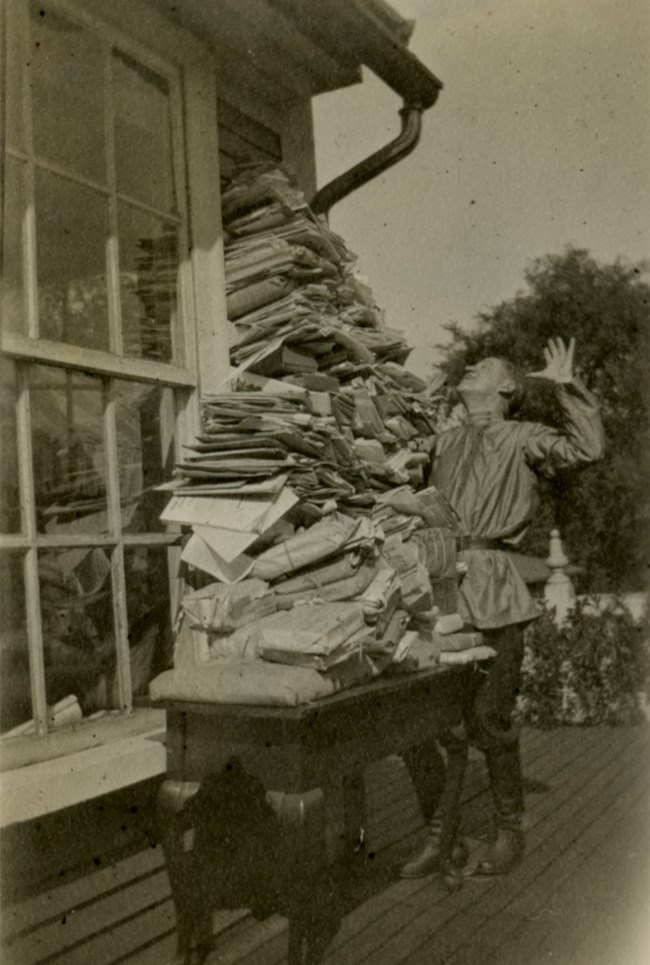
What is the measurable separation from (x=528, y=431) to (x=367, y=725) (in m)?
1.63

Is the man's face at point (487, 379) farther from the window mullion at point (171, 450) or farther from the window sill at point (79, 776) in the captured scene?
the window sill at point (79, 776)

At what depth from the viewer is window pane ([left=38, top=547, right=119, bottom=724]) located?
286 centimetres

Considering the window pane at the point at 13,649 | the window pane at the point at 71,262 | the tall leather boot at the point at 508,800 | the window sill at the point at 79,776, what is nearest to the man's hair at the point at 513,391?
the tall leather boot at the point at 508,800

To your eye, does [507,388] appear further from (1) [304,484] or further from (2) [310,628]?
(2) [310,628]

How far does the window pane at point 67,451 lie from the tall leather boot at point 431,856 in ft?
5.84

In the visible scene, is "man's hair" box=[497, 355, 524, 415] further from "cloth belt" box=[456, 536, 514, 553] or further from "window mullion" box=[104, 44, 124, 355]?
"window mullion" box=[104, 44, 124, 355]

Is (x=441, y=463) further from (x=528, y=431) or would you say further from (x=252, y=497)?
(x=252, y=497)

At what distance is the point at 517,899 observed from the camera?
11.2 feet

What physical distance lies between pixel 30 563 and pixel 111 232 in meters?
1.16

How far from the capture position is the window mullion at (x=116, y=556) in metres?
3.12

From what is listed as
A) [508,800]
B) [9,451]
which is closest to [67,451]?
[9,451]

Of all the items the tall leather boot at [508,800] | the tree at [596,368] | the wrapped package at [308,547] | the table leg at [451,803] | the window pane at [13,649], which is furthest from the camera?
the tree at [596,368]

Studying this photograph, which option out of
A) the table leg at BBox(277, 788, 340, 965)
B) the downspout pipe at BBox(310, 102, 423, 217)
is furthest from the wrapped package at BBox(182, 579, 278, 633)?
the downspout pipe at BBox(310, 102, 423, 217)

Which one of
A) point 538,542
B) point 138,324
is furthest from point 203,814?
point 538,542
